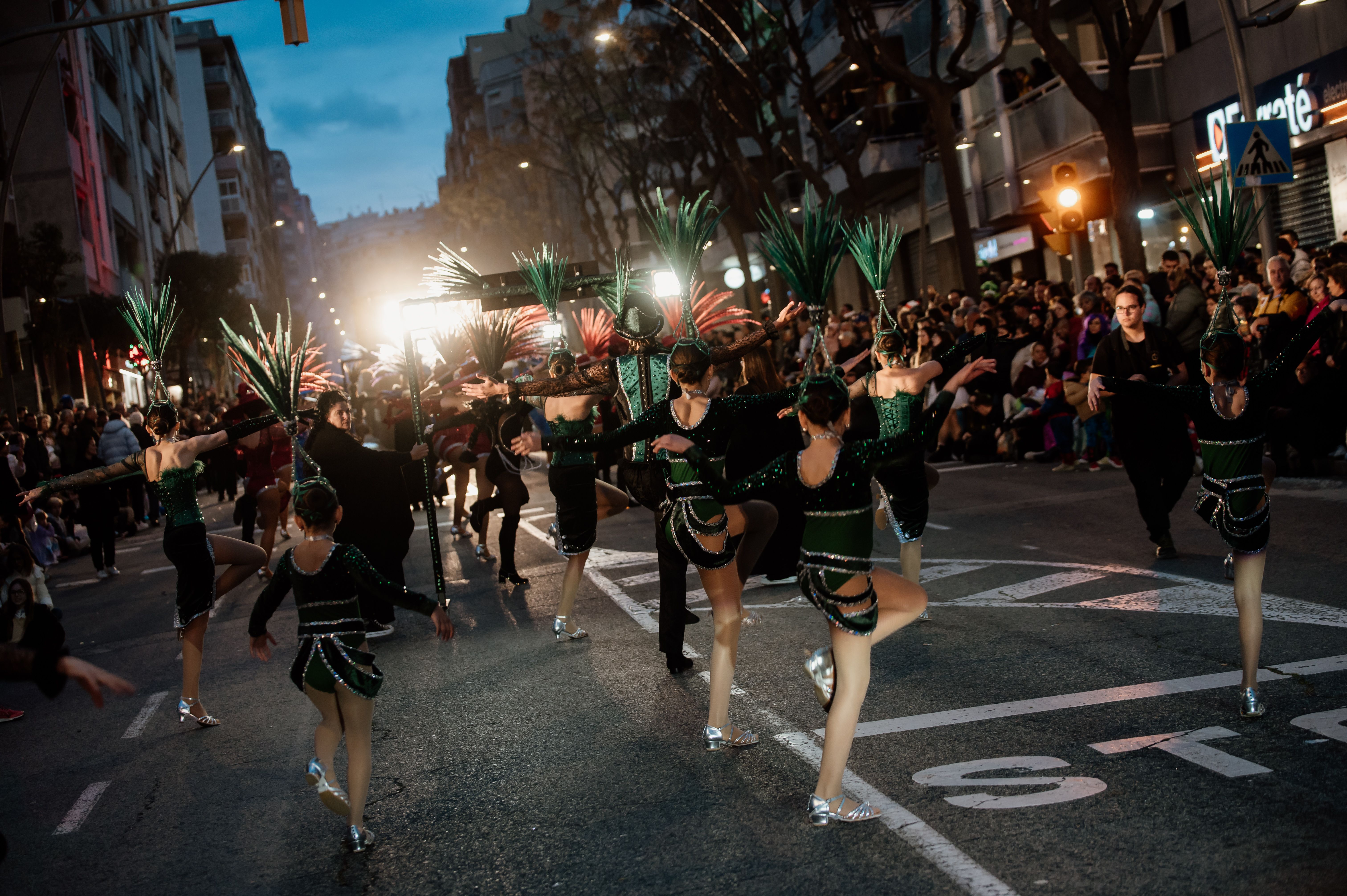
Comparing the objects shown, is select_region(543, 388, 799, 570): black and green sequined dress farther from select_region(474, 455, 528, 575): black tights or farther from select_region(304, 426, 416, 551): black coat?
select_region(474, 455, 528, 575): black tights

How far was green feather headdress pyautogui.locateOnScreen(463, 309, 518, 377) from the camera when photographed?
430 inches

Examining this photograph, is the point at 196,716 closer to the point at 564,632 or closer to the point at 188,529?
the point at 188,529

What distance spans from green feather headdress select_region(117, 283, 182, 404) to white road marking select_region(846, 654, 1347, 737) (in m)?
5.92

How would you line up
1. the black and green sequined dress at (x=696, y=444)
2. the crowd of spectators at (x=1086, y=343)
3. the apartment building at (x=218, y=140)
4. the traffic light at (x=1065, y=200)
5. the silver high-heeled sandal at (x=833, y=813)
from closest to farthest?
1. the silver high-heeled sandal at (x=833, y=813)
2. the black and green sequined dress at (x=696, y=444)
3. the crowd of spectators at (x=1086, y=343)
4. the traffic light at (x=1065, y=200)
5. the apartment building at (x=218, y=140)

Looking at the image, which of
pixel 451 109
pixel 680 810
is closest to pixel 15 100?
pixel 680 810

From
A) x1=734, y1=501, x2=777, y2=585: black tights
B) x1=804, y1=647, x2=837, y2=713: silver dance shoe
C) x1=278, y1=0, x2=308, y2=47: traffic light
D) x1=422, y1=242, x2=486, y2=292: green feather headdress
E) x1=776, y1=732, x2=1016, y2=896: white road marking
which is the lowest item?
x1=776, y1=732, x2=1016, y2=896: white road marking

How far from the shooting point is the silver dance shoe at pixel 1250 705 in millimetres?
5395

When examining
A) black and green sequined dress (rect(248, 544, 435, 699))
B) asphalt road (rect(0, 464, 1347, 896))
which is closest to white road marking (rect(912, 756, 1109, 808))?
asphalt road (rect(0, 464, 1347, 896))

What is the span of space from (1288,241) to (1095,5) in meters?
5.61

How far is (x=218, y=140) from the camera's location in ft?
330

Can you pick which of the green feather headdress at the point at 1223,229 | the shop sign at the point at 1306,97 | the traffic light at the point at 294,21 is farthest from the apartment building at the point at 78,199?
the shop sign at the point at 1306,97

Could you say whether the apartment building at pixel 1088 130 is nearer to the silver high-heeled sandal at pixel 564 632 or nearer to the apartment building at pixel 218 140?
the silver high-heeled sandal at pixel 564 632

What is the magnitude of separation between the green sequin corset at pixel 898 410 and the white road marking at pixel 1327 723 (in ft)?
10.00

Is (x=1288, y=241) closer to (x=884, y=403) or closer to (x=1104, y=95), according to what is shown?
(x=1104, y=95)
